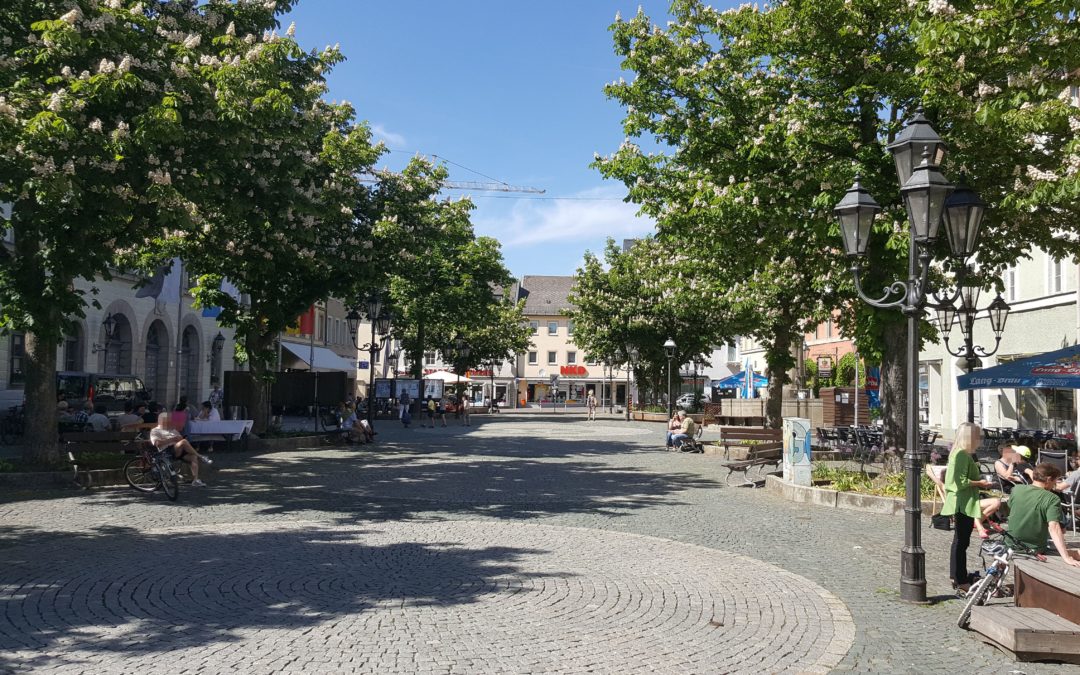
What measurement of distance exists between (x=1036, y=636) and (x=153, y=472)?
1171 cm

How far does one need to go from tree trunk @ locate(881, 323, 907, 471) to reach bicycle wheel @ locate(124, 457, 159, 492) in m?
12.1

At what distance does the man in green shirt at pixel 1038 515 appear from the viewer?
6.87m

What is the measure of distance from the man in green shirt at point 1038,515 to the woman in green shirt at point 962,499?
48cm

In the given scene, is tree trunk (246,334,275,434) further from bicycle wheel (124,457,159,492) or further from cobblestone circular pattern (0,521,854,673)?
cobblestone circular pattern (0,521,854,673)

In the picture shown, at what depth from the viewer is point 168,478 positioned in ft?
42.6

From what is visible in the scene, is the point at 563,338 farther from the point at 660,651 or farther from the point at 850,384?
the point at 660,651

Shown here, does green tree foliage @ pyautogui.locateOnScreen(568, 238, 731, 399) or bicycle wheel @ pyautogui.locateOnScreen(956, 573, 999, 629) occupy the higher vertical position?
green tree foliage @ pyautogui.locateOnScreen(568, 238, 731, 399)

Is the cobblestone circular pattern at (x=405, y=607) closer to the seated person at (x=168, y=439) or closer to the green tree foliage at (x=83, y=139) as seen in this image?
the seated person at (x=168, y=439)

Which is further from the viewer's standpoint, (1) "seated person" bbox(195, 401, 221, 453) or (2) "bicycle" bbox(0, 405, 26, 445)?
(2) "bicycle" bbox(0, 405, 26, 445)

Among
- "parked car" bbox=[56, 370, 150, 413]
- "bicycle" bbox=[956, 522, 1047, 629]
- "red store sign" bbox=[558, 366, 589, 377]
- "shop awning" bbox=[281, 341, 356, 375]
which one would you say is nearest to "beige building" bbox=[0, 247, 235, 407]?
"parked car" bbox=[56, 370, 150, 413]

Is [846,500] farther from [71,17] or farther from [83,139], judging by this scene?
[71,17]

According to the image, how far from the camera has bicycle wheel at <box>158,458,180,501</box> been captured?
1297 cm

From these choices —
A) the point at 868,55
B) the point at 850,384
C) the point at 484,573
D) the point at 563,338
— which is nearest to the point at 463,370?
the point at 850,384

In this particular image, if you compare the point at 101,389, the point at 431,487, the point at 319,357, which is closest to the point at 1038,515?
the point at 431,487
